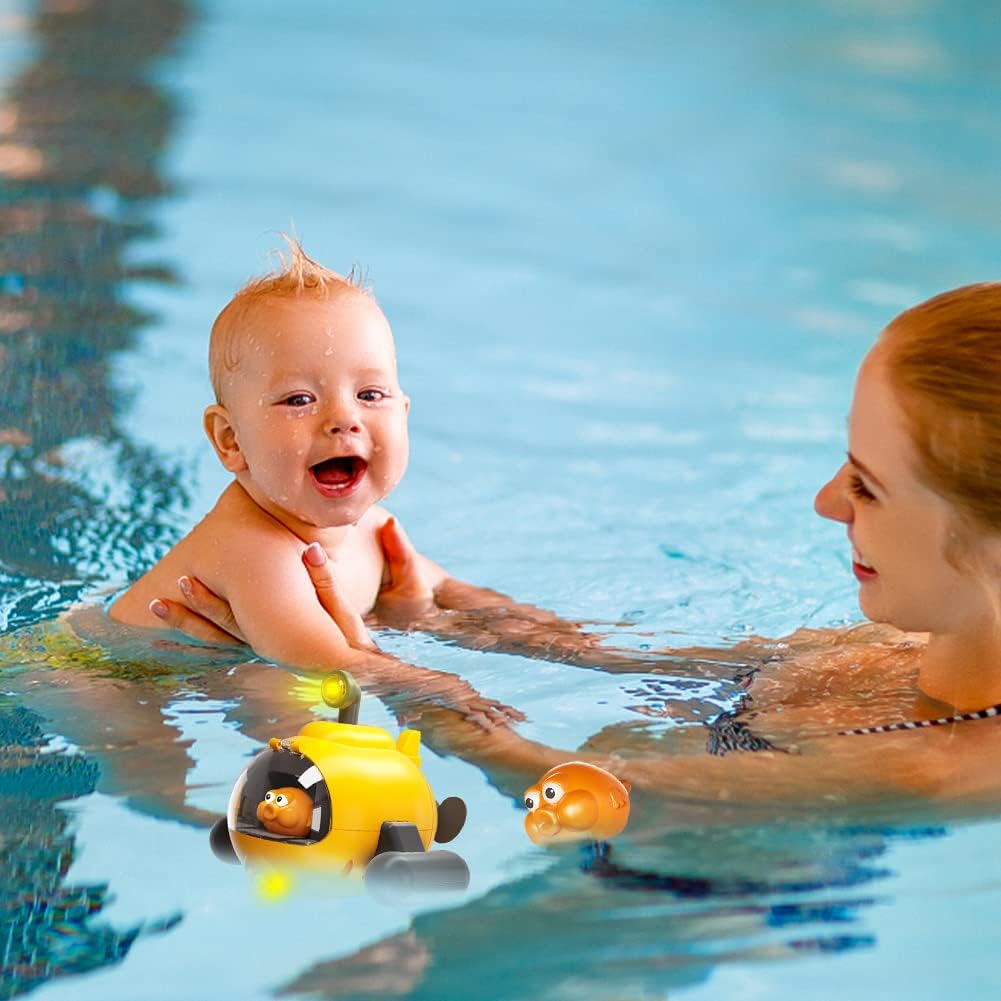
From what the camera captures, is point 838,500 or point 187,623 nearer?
point 838,500

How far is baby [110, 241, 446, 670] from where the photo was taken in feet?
8.67

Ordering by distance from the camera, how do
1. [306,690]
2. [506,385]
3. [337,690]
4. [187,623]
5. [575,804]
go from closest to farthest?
[575,804] → [337,690] → [306,690] → [187,623] → [506,385]

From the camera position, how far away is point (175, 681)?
8.65ft

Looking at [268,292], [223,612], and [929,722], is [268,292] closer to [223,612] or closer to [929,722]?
[223,612]

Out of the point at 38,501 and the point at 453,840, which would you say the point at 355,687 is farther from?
the point at 38,501

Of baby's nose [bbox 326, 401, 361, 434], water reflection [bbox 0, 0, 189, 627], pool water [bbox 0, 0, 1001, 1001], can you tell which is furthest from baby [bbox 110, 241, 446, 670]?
water reflection [bbox 0, 0, 189, 627]

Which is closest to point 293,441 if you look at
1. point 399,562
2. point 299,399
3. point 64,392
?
point 299,399

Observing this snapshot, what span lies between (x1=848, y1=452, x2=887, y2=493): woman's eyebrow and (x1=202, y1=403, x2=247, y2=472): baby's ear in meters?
1.07

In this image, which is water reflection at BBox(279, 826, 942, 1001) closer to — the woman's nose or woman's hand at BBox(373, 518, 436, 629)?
the woman's nose

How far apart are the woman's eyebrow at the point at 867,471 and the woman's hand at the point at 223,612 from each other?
0.90m

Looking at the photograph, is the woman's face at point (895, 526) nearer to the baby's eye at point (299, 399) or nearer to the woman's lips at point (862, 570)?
the woman's lips at point (862, 570)

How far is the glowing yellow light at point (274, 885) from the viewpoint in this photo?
187cm

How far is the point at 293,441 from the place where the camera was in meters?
2.64

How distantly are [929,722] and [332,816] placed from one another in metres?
0.88
